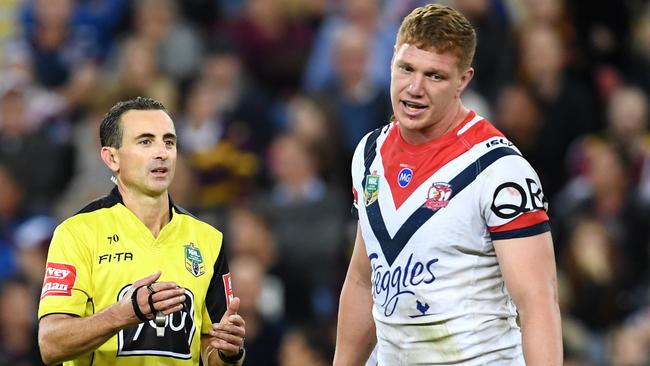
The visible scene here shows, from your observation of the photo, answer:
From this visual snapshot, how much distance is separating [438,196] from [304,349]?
4.79 m

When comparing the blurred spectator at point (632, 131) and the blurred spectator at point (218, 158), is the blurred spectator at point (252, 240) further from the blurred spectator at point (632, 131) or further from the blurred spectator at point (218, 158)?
the blurred spectator at point (632, 131)

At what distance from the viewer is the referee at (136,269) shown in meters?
5.39

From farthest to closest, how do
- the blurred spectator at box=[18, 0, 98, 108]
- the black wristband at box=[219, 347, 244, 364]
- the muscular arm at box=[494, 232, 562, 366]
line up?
the blurred spectator at box=[18, 0, 98, 108] < the black wristband at box=[219, 347, 244, 364] < the muscular arm at box=[494, 232, 562, 366]

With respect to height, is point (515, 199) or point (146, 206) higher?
point (146, 206)

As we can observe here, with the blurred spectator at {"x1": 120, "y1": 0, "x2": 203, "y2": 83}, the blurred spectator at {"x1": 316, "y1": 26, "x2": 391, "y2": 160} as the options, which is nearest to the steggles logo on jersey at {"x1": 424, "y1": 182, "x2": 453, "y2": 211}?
the blurred spectator at {"x1": 316, "y1": 26, "x2": 391, "y2": 160}

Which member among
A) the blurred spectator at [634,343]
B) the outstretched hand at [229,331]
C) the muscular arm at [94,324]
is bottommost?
the blurred spectator at [634,343]

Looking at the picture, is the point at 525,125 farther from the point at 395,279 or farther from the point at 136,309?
the point at 136,309

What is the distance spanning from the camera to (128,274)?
18.3 feet

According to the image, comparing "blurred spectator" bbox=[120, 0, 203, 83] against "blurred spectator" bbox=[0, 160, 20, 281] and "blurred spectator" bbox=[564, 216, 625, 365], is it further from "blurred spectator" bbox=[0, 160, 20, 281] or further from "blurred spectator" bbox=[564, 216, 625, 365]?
"blurred spectator" bbox=[564, 216, 625, 365]

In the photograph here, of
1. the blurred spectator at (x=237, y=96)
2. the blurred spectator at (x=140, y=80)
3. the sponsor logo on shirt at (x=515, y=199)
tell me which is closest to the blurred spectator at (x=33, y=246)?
the blurred spectator at (x=140, y=80)

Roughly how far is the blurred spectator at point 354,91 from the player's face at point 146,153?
5.61 m

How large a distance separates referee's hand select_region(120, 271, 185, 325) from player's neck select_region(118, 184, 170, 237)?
65 centimetres

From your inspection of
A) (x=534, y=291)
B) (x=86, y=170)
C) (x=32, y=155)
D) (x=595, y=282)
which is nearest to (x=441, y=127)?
(x=534, y=291)

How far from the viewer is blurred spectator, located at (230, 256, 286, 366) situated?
10.1m
